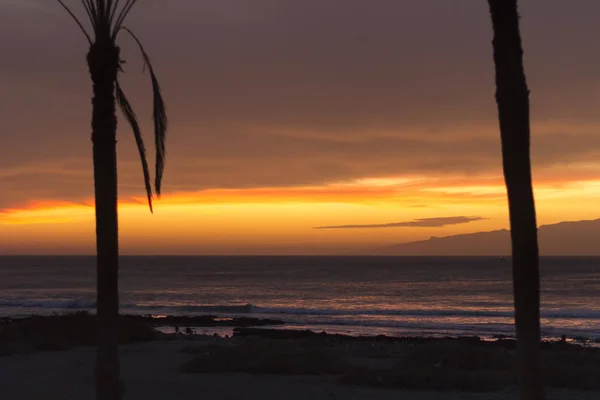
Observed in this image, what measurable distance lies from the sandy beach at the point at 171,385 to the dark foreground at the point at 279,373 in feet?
0.07

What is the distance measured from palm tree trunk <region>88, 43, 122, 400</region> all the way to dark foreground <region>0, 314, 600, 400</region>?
5.49m

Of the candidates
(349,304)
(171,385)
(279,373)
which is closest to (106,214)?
(171,385)

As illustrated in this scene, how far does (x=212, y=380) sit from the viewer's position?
16.2m

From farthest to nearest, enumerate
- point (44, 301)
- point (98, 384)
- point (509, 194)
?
point (44, 301) → point (98, 384) → point (509, 194)

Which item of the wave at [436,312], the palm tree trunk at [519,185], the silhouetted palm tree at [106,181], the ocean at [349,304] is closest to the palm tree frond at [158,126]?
the silhouetted palm tree at [106,181]

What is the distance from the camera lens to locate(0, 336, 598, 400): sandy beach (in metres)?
14.4

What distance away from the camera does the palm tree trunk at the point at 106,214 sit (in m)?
8.93

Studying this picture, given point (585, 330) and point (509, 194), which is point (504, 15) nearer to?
point (509, 194)

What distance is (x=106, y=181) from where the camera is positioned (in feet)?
30.1

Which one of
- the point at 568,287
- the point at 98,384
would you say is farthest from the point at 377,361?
the point at 568,287

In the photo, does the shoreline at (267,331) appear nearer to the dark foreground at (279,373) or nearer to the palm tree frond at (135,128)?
the dark foreground at (279,373)

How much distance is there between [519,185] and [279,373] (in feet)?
37.4

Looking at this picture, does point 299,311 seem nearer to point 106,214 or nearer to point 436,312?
point 436,312

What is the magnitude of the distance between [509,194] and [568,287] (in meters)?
80.6
